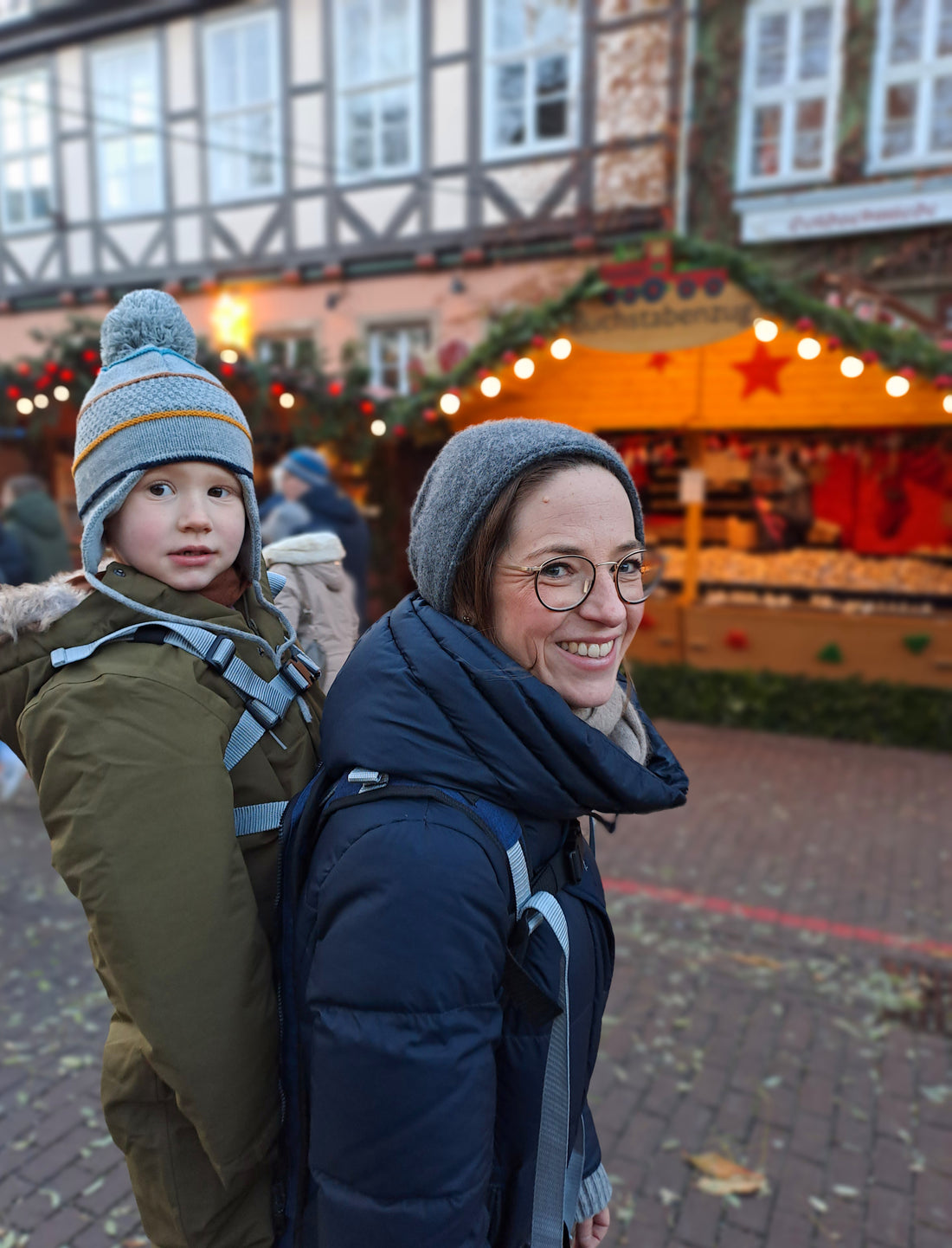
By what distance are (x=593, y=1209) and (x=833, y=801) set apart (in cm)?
514

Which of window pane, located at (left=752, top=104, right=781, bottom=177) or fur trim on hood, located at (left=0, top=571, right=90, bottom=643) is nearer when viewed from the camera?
fur trim on hood, located at (left=0, top=571, right=90, bottom=643)

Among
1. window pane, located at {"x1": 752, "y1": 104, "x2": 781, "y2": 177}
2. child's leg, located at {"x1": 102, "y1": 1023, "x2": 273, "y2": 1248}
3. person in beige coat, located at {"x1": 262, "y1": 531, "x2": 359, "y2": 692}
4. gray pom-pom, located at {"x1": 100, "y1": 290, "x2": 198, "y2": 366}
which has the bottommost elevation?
child's leg, located at {"x1": 102, "y1": 1023, "x2": 273, "y2": 1248}

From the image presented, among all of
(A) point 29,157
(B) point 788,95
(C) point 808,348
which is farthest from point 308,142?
(C) point 808,348

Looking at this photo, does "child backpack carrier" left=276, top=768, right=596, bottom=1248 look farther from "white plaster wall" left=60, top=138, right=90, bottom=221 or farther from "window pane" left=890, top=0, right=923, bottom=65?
"white plaster wall" left=60, top=138, right=90, bottom=221

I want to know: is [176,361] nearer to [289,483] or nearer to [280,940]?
[280,940]

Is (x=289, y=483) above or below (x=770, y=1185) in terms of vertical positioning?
above

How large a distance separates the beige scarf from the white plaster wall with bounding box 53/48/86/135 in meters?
14.2

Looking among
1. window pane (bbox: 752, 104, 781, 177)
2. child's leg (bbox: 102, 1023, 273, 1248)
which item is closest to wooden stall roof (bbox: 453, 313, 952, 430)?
window pane (bbox: 752, 104, 781, 177)

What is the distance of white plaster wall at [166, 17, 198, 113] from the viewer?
1129cm

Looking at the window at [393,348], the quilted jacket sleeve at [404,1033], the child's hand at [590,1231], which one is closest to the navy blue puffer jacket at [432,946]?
the quilted jacket sleeve at [404,1033]

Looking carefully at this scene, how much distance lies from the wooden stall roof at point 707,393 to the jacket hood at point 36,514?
3337 millimetres

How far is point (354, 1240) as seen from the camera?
1031 mm

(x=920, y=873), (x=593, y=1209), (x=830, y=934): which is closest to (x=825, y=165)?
(x=920, y=873)

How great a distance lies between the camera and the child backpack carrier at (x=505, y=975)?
110cm
